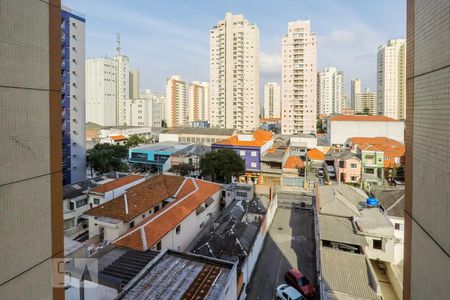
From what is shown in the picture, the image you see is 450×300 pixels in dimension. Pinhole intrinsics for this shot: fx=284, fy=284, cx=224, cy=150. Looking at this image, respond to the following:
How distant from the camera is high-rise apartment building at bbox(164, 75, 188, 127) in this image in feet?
233

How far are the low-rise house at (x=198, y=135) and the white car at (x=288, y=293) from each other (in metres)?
32.4

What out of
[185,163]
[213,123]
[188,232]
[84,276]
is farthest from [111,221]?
[213,123]

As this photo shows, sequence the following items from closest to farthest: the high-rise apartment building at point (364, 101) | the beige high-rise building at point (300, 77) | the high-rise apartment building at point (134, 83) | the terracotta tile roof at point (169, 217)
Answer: the terracotta tile roof at point (169, 217) < the beige high-rise building at point (300, 77) < the high-rise apartment building at point (134, 83) < the high-rise apartment building at point (364, 101)

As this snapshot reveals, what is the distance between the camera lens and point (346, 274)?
9.84 meters

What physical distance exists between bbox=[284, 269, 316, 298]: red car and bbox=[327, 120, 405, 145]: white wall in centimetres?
3332

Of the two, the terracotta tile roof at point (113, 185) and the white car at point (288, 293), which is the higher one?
the terracotta tile roof at point (113, 185)

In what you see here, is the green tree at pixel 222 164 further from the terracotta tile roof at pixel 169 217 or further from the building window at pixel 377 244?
the building window at pixel 377 244

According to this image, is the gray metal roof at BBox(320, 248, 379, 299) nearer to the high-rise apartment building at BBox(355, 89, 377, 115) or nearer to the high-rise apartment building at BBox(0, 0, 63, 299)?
the high-rise apartment building at BBox(0, 0, 63, 299)

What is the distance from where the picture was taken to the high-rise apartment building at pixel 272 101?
86.6m

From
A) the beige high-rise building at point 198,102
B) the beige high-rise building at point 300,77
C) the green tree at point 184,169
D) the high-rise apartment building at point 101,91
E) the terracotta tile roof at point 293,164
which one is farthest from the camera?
the beige high-rise building at point 198,102

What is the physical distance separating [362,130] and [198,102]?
49.6 m

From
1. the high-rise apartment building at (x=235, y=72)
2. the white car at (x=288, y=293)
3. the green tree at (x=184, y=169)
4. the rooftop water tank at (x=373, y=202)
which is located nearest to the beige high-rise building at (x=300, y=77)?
the high-rise apartment building at (x=235, y=72)

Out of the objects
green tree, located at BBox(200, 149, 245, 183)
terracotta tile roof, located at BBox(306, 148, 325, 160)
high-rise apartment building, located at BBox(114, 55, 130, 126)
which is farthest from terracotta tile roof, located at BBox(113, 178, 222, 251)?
high-rise apartment building, located at BBox(114, 55, 130, 126)

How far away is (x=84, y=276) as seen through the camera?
8.47 metres
